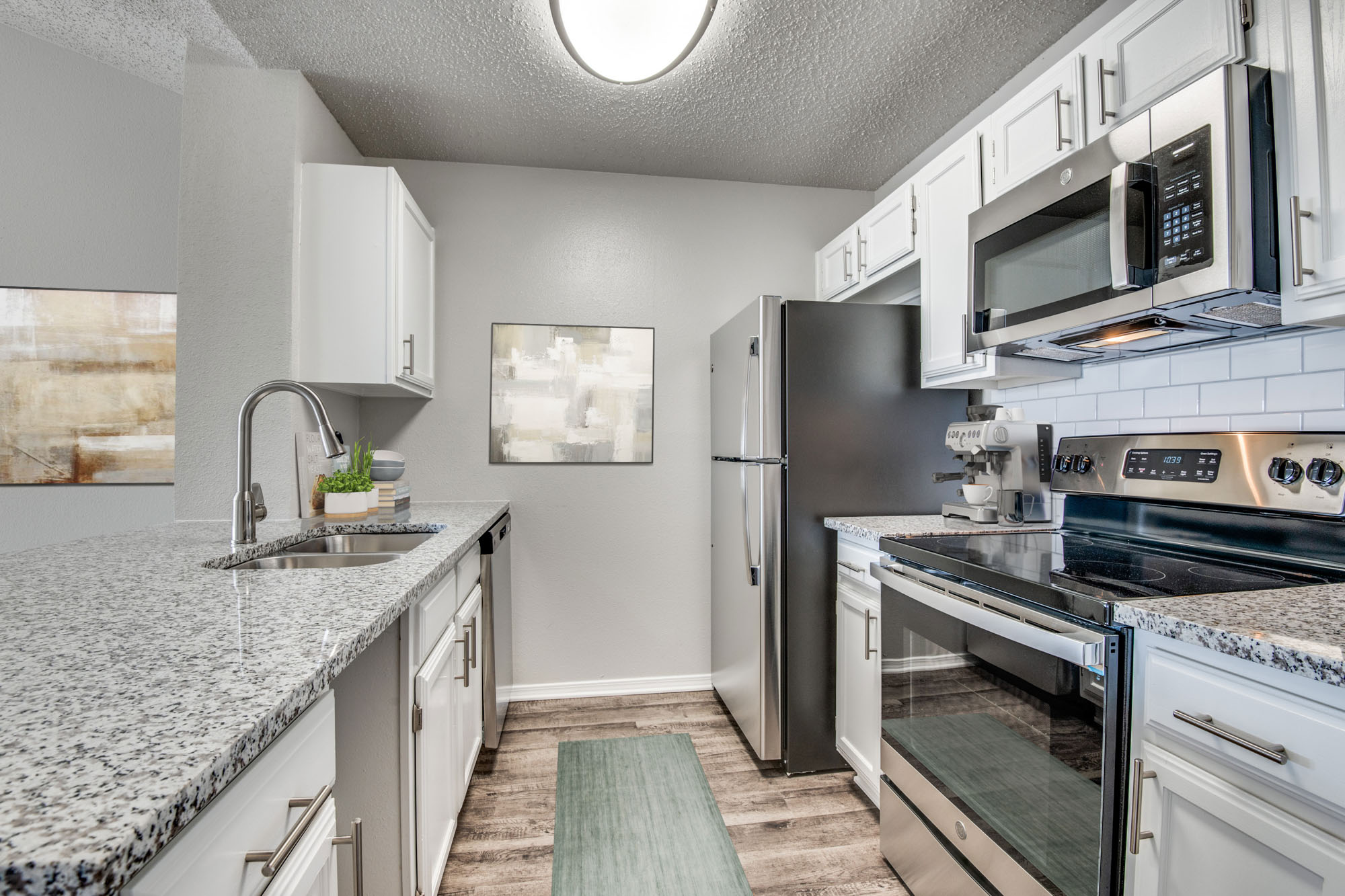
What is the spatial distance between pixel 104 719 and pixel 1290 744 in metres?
1.33

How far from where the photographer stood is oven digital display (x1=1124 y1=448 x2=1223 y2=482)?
4.75 feet

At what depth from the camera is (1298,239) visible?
1.12m

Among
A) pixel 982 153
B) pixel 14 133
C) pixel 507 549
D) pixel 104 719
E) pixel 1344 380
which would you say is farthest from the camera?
pixel 507 549

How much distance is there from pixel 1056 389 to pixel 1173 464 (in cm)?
56

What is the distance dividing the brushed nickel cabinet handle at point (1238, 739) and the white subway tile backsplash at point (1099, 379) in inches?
46.0

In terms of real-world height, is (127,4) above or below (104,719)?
above

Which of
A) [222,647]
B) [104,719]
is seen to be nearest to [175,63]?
[222,647]

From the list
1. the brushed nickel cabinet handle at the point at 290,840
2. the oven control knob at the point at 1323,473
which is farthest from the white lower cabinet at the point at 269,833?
the oven control knob at the point at 1323,473

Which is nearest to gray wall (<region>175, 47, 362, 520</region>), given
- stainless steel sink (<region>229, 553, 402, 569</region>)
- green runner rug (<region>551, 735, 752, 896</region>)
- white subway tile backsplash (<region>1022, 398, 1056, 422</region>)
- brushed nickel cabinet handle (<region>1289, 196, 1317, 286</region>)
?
stainless steel sink (<region>229, 553, 402, 569</region>)

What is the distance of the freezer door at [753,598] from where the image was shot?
2.25 metres

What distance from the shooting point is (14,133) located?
2.53 meters

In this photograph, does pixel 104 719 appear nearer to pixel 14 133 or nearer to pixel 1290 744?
pixel 1290 744

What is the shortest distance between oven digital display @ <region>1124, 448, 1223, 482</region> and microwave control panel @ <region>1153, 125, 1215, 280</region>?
0.48 meters

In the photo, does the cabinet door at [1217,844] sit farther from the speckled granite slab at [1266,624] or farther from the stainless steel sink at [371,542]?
the stainless steel sink at [371,542]
